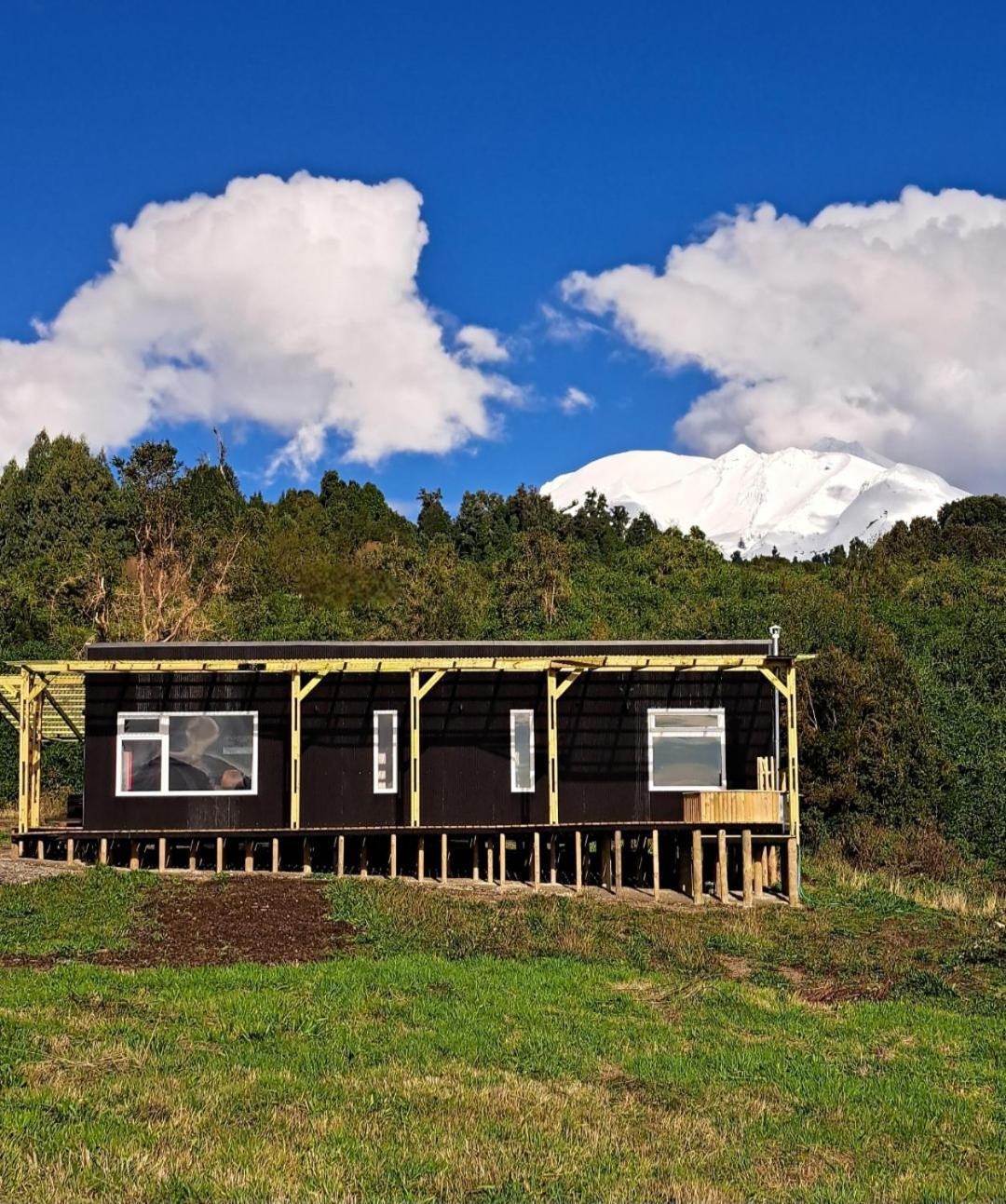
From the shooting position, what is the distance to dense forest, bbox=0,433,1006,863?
30.7m

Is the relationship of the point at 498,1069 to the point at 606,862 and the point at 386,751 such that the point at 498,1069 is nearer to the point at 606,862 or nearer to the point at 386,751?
the point at 606,862

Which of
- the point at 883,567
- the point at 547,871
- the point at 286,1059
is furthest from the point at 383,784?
the point at 883,567

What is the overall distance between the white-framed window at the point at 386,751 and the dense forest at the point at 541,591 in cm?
787

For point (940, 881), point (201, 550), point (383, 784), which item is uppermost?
point (201, 550)

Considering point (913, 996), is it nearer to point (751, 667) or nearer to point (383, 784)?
point (751, 667)

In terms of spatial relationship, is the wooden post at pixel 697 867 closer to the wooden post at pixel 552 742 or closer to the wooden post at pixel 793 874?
the wooden post at pixel 793 874

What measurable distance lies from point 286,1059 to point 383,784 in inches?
502

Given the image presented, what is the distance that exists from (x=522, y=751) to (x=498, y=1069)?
42.1ft

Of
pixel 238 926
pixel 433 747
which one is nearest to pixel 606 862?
pixel 433 747

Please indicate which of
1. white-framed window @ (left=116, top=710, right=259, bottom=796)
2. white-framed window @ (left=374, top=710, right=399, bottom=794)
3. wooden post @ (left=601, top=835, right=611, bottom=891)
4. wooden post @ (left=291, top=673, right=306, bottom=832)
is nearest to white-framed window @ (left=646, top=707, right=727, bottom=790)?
wooden post @ (left=601, top=835, right=611, bottom=891)

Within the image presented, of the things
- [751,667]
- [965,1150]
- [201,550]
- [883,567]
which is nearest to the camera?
[965,1150]

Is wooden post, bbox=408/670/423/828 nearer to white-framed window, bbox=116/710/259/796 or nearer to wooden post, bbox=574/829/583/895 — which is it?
wooden post, bbox=574/829/583/895

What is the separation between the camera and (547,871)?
23359 millimetres

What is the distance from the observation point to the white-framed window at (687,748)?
883 inches
